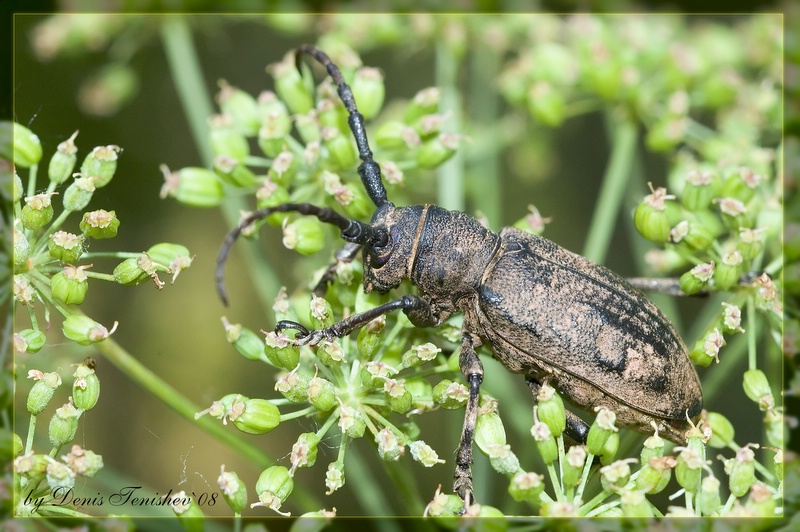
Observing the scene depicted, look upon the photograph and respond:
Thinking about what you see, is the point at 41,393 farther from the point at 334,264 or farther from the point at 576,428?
the point at 576,428

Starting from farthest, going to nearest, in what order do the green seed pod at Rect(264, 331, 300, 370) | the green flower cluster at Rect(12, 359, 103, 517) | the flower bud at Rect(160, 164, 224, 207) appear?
1. the flower bud at Rect(160, 164, 224, 207)
2. the green seed pod at Rect(264, 331, 300, 370)
3. the green flower cluster at Rect(12, 359, 103, 517)

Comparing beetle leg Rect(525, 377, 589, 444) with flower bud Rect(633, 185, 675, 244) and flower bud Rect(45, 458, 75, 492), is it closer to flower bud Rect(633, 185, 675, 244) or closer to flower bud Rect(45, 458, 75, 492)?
flower bud Rect(633, 185, 675, 244)

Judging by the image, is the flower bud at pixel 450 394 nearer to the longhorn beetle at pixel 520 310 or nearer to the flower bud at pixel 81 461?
the longhorn beetle at pixel 520 310

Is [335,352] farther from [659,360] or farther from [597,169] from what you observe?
[597,169]

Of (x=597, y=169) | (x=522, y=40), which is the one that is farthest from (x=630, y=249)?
(x=522, y=40)

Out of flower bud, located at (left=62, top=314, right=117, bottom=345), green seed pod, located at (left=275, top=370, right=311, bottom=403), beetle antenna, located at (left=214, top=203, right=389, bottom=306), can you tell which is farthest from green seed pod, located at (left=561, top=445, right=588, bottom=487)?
flower bud, located at (left=62, top=314, right=117, bottom=345)

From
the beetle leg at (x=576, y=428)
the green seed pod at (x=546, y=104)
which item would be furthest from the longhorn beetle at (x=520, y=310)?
the green seed pod at (x=546, y=104)

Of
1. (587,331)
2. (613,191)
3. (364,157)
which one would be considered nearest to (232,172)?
(364,157)
